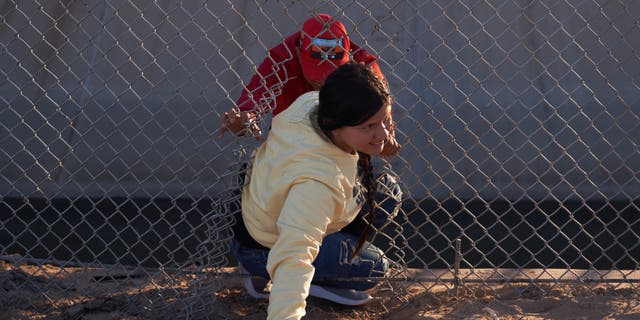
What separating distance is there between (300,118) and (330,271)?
0.73m

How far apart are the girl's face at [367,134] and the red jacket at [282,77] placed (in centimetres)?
76

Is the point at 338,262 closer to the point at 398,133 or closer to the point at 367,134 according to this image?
the point at 367,134

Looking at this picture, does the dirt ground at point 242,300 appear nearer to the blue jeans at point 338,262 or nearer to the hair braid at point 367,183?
the blue jeans at point 338,262

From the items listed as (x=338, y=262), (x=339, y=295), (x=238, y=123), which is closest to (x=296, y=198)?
(x=238, y=123)

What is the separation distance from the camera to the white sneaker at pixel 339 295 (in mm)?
3340

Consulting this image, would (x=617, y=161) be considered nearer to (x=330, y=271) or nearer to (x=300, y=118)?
(x=330, y=271)

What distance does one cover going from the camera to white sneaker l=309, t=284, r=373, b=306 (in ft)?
11.0

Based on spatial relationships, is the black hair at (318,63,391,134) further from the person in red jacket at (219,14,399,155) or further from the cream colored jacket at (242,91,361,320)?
the person in red jacket at (219,14,399,155)

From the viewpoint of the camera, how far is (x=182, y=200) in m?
5.62

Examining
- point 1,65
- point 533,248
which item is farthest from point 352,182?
point 1,65

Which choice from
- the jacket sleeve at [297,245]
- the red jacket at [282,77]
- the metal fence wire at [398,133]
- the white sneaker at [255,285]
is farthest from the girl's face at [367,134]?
the metal fence wire at [398,133]

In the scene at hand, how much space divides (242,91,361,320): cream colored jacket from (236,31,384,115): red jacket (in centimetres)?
40

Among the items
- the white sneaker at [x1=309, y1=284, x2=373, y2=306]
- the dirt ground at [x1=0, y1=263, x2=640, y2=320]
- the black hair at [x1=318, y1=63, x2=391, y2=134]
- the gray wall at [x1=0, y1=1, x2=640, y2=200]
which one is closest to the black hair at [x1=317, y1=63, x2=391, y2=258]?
A: the black hair at [x1=318, y1=63, x2=391, y2=134]

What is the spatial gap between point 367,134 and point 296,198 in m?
0.30
